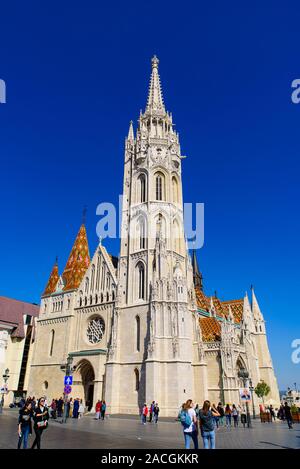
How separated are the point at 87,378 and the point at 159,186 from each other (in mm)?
21830

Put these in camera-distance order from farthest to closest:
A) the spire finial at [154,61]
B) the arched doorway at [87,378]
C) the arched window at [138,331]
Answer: the spire finial at [154,61] → the arched doorway at [87,378] → the arched window at [138,331]

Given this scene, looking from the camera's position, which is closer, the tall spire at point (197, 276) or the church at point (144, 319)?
the church at point (144, 319)

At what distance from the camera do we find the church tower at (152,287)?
30.5m

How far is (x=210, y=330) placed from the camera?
36.9 metres

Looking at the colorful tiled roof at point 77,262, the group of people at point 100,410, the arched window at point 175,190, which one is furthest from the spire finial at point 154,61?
the group of people at point 100,410

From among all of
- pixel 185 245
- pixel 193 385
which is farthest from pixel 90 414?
pixel 185 245

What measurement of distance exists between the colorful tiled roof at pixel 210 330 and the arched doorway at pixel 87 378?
11.7 metres

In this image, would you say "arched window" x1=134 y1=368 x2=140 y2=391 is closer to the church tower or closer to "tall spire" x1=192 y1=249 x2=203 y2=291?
the church tower

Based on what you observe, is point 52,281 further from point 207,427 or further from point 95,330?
point 207,427

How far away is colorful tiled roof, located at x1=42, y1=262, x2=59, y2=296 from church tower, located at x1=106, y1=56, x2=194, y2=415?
11.5 m

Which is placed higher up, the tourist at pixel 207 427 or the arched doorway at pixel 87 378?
the arched doorway at pixel 87 378

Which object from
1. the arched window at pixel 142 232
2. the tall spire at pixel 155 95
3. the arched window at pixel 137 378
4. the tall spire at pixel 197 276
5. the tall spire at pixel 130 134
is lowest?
the arched window at pixel 137 378

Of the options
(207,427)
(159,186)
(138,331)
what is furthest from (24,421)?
(159,186)

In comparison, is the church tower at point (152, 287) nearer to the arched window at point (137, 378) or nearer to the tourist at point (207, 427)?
the arched window at point (137, 378)
